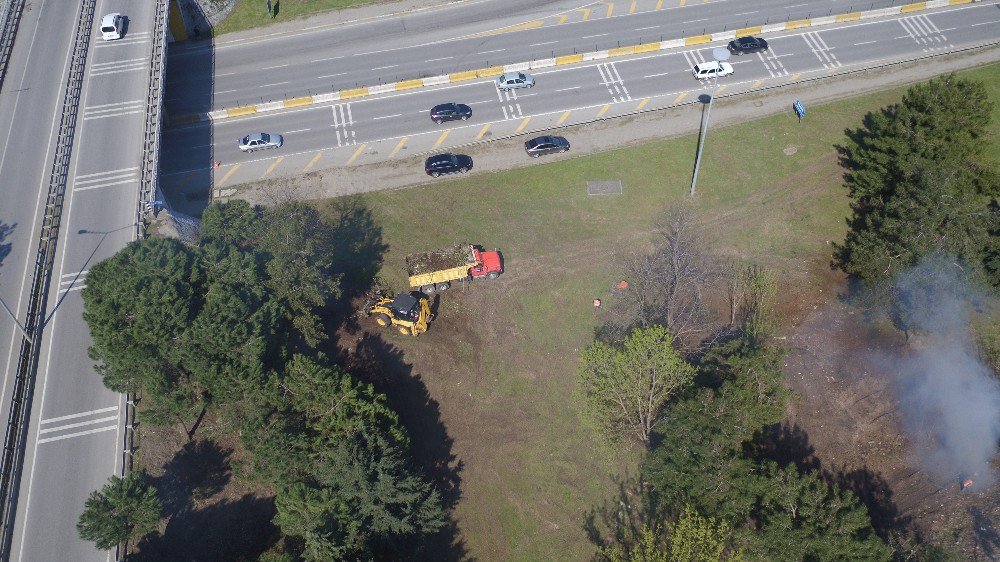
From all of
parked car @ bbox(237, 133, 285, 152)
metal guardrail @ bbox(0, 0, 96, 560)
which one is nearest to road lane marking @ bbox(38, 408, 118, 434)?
metal guardrail @ bbox(0, 0, 96, 560)

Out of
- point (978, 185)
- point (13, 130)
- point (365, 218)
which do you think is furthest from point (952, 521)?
point (13, 130)

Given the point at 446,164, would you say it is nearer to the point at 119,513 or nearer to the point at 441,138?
the point at 441,138

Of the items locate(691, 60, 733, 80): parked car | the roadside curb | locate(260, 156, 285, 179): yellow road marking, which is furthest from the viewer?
locate(691, 60, 733, 80): parked car

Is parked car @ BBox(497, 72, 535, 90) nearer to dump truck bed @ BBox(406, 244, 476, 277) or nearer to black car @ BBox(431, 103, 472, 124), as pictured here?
black car @ BBox(431, 103, 472, 124)

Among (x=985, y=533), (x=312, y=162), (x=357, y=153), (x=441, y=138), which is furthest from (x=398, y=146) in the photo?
(x=985, y=533)

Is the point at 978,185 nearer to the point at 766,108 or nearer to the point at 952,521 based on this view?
the point at 766,108
